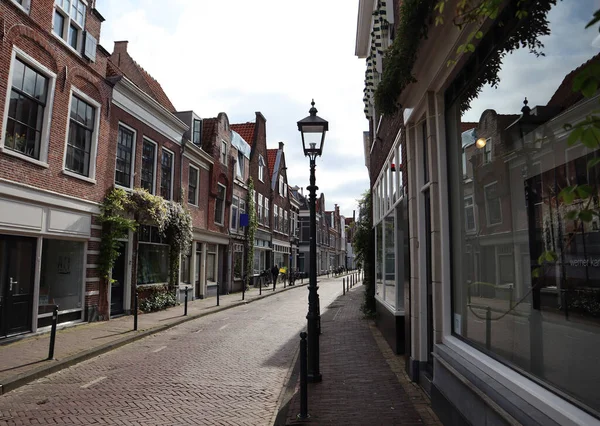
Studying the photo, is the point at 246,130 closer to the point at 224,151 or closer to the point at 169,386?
the point at 224,151

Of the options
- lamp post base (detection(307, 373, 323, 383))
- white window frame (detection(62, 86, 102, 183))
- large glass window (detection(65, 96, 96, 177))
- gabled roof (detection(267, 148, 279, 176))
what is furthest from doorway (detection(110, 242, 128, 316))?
gabled roof (detection(267, 148, 279, 176))

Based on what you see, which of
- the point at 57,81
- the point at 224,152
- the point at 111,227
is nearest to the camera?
the point at 57,81

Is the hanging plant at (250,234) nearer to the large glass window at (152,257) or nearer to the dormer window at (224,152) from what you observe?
the dormer window at (224,152)

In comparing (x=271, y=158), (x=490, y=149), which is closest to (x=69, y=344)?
(x=490, y=149)

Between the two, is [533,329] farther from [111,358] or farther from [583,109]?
[111,358]

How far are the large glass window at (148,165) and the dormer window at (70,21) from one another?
15.3 feet

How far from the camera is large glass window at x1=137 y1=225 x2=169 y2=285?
52.1 feet

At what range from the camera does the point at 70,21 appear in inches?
467

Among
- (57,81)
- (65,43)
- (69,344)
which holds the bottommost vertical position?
(69,344)

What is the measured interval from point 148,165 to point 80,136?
13.4 ft

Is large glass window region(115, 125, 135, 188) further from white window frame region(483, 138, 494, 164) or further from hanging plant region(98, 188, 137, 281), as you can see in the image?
white window frame region(483, 138, 494, 164)

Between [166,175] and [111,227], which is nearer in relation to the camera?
[111,227]

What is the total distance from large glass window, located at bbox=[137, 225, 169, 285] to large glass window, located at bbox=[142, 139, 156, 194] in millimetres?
1550

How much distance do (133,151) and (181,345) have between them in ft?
26.0
